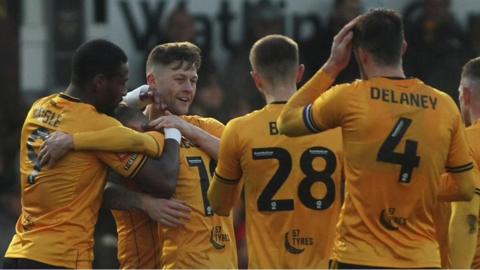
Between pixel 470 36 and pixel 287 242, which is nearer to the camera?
pixel 287 242

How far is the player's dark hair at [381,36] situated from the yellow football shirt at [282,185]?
97 centimetres

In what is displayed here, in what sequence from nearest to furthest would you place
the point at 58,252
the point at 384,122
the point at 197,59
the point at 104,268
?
the point at 384,122 → the point at 58,252 → the point at 197,59 → the point at 104,268

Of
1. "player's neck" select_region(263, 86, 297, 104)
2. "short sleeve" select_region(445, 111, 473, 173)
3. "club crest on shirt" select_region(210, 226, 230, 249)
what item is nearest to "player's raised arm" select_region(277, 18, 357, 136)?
"short sleeve" select_region(445, 111, 473, 173)

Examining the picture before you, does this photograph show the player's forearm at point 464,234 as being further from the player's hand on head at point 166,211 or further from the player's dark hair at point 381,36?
the player's hand on head at point 166,211

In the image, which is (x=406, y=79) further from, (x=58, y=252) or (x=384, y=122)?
(x=58, y=252)

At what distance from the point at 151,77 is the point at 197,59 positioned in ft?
0.97

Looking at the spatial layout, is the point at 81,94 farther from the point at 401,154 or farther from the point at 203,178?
the point at 401,154

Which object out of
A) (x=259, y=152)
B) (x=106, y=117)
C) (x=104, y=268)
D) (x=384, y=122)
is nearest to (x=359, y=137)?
(x=384, y=122)

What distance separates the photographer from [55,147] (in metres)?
9.01

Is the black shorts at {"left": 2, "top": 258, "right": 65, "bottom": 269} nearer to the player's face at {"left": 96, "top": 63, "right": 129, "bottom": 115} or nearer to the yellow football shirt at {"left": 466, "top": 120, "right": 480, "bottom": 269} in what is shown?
the player's face at {"left": 96, "top": 63, "right": 129, "bottom": 115}

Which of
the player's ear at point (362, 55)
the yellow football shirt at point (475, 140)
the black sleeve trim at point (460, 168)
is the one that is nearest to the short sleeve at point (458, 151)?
the black sleeve trim at point (460, 168)

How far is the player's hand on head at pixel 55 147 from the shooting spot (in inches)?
354

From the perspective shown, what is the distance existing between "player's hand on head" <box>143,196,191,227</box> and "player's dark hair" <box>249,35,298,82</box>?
0.91 metres

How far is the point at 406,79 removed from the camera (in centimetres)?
835
